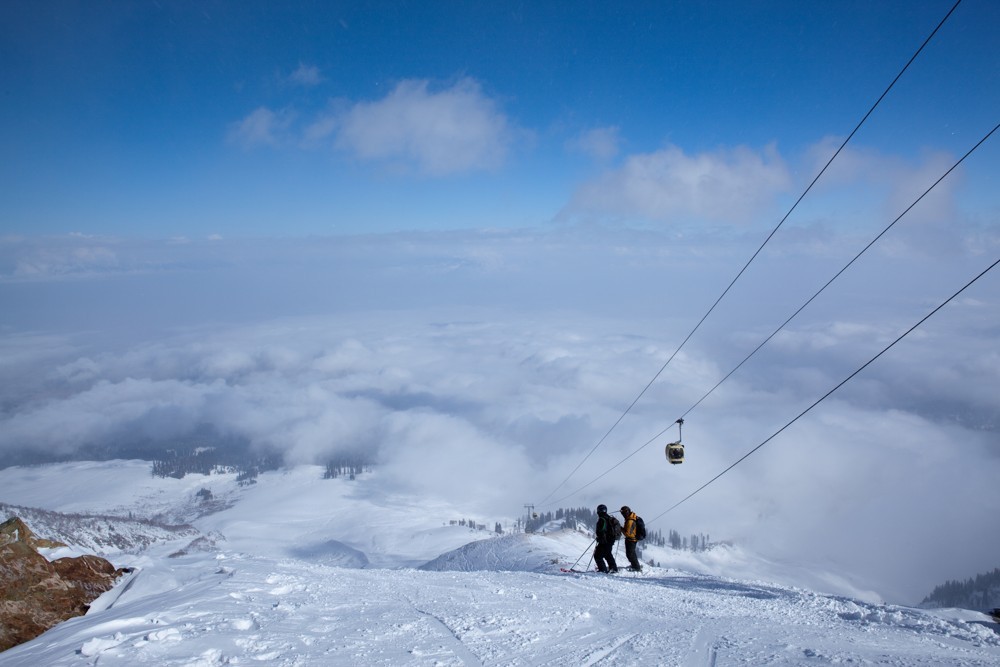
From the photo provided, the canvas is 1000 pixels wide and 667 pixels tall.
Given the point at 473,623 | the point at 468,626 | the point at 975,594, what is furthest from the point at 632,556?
the point at 975,594

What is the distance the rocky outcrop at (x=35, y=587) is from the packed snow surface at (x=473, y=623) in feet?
1.11

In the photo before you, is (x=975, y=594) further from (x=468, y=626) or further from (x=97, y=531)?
(x=97, y=531)

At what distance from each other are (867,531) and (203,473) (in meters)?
244

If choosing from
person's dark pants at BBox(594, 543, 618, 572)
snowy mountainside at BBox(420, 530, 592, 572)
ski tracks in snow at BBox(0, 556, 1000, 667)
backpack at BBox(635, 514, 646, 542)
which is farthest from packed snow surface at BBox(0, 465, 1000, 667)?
snowy mountainside at BBox(420, 530, 592, 572)

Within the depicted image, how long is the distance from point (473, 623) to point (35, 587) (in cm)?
634

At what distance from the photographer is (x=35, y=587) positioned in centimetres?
712

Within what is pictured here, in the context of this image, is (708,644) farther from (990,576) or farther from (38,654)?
(990,576)

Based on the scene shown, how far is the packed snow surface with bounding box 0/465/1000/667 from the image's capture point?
552 centimetres

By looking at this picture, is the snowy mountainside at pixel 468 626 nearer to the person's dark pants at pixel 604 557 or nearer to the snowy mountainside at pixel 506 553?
the person's dark pants at pixel 604 557

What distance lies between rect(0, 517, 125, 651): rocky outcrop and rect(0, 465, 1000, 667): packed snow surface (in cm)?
34

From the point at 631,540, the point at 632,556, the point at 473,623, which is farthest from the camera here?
the point at 631,540

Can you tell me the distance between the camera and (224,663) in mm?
5211

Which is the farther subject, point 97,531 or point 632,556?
point 97,531

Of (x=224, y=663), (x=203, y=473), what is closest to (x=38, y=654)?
(x=224, y=663)
